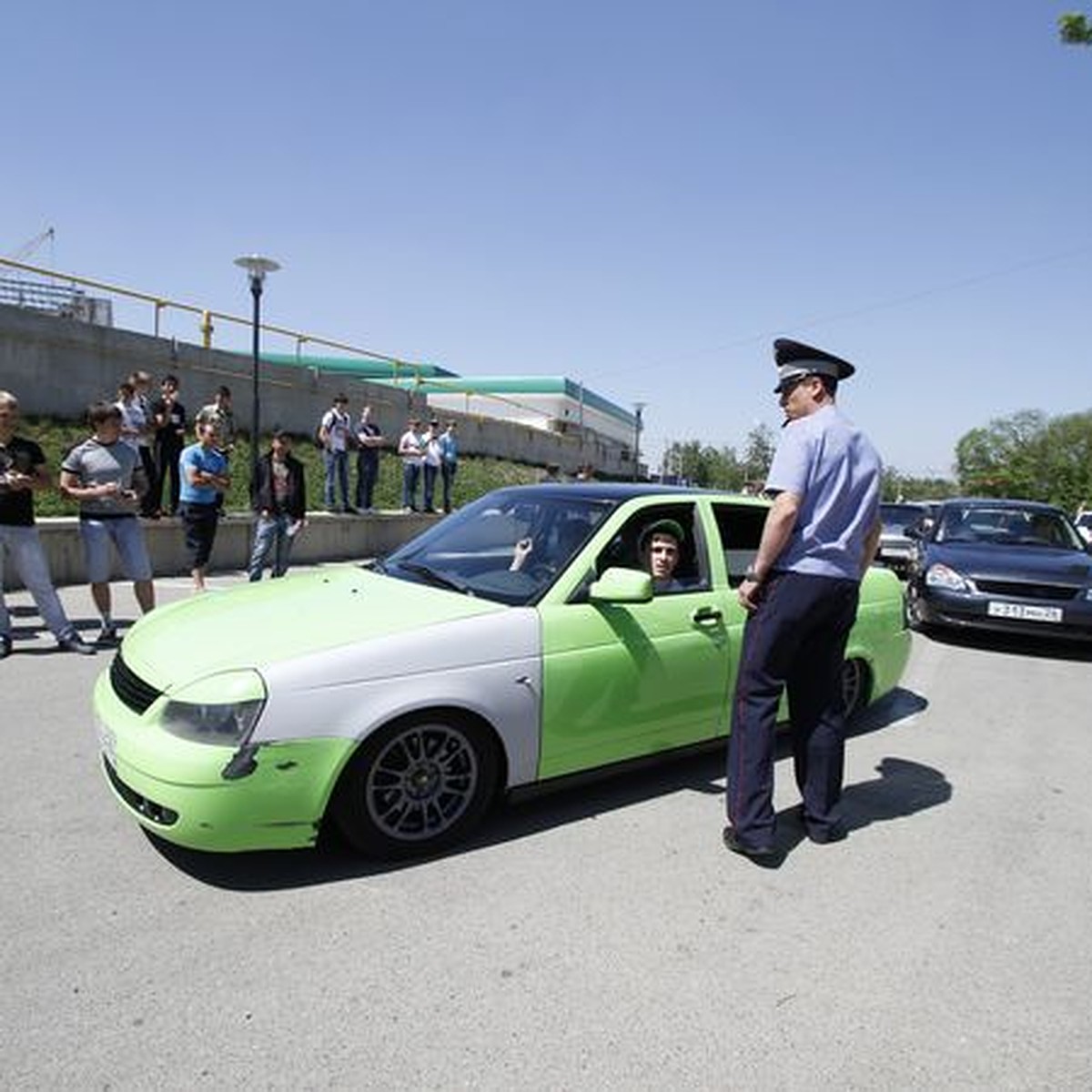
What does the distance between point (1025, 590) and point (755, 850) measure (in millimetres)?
5920

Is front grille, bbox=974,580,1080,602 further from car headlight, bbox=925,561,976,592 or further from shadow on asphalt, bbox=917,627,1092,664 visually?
shadow on asphalt, bbox=917,627,1092,664

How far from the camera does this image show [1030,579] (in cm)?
800

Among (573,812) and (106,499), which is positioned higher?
(106,499)

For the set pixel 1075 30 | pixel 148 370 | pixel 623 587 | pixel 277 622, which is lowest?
pixel 277 622

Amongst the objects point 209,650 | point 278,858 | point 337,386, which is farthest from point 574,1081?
point 337,386

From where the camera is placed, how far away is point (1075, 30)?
14.8m

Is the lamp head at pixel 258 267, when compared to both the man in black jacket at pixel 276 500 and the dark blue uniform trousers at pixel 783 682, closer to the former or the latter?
the man in black jacket at pixel 276 500

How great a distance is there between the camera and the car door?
3.56 m

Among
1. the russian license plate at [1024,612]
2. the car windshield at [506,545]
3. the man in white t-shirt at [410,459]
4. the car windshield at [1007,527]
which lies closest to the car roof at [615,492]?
the car windshield at [506,545]

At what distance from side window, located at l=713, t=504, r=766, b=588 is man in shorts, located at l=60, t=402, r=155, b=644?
457 centimetres

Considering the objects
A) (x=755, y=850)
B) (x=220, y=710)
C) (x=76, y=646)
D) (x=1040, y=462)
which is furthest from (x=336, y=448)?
(x=1040, y=462)

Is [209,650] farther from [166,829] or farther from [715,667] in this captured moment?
[715,667]

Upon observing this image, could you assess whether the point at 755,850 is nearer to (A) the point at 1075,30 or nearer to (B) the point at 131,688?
(B) the point at 131,688

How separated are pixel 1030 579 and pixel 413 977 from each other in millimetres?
7381
